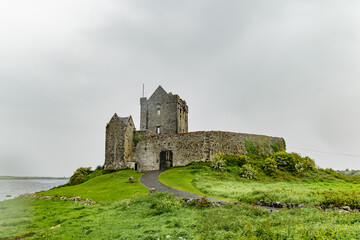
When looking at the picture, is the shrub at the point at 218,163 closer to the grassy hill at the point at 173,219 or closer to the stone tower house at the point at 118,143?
the grassy hill at the point at 173,219

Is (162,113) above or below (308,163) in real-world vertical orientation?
above

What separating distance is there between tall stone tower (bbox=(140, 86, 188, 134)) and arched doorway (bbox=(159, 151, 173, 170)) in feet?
28.9

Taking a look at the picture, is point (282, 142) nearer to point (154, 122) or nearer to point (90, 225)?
point (154, 122)

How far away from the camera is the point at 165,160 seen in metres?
42.9

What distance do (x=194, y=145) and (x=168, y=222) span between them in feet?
92.5

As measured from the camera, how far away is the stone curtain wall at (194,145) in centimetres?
4078

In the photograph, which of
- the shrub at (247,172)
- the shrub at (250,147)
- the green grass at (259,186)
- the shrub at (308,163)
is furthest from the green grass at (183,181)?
the shrub at (308,163)

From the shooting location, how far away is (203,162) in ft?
131

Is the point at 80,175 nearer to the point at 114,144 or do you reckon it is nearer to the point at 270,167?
the point at 114,144

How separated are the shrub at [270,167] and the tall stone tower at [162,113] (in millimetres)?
20289

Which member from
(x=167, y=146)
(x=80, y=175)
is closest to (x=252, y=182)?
(x=167, y=146)

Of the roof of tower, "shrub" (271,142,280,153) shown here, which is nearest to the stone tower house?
the roof of tower

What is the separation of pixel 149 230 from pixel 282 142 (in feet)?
132

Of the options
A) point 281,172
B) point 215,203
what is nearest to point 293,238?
point 215,203
